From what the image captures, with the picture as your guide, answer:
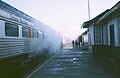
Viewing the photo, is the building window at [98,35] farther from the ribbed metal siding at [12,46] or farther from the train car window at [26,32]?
the ribbed metal siding at [12,46]

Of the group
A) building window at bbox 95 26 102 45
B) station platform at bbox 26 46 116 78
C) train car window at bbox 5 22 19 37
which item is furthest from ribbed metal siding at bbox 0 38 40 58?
building window at bbox 95 26 102 45

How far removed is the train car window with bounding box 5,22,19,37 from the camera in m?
9.66

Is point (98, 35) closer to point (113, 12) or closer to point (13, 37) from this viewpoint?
point (113, 12)

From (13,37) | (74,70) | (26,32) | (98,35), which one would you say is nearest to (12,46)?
(13,37)

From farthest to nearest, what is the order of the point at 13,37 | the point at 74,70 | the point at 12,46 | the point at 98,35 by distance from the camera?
the point at 98,35, the point at 74,70, the point at 13,37, the point at 12,46

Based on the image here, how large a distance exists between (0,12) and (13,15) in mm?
1750

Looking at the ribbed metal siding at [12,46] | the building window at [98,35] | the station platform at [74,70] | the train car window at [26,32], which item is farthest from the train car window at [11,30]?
the building window at [98,35]

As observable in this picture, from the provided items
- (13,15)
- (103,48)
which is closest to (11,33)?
(13,15)

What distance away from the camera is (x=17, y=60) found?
11031mm

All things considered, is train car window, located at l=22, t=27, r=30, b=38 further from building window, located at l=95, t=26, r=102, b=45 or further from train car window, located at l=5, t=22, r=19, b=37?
building window, located at l=95, t=26, r=102, b=45

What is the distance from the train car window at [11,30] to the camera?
9656mm

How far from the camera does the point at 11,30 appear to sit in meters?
10.3

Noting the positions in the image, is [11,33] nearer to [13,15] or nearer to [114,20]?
[13,15]

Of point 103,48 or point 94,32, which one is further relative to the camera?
point 94,32
